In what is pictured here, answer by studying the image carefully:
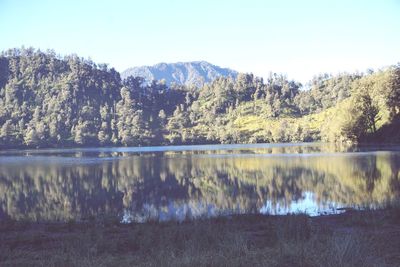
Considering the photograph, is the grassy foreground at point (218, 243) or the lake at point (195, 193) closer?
the grassy foreground at point (218, 243)

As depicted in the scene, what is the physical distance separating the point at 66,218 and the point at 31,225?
3.20m

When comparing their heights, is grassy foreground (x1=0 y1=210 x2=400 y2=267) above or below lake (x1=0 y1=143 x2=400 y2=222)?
above

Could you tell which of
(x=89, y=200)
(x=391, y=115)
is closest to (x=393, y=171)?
(x=89, y=200)

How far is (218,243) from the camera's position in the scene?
1268cm

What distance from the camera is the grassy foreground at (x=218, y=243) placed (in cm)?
1002

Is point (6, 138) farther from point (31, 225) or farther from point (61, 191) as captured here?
point (31, 225)

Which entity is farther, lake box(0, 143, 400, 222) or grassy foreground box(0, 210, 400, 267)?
lake box(0, 143, 400, 222)

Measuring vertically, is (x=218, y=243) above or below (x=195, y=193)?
above

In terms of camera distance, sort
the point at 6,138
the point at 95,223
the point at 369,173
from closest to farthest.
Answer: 1. the point at 95,223
2. the point at 369,173
3. the point at 6,138

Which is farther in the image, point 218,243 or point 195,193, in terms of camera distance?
point 195,193

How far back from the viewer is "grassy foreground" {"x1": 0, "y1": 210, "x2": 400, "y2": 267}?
32.9ft

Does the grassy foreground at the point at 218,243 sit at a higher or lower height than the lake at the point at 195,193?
higher

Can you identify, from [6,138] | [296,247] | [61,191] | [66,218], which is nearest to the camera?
[296,247]

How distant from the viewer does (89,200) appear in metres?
30.6
